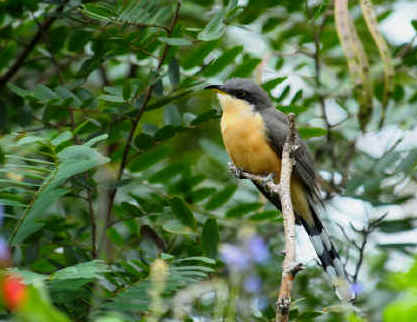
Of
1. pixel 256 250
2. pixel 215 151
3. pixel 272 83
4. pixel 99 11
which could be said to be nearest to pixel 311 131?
pixel 272 83

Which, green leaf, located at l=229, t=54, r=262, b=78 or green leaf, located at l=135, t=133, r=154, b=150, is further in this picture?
green leaf, located at l=229, t=54, r=262, b=78

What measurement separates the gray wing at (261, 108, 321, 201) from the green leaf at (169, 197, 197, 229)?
1.44 meters

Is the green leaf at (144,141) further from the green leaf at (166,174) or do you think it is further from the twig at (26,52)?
the twig at (26,52)

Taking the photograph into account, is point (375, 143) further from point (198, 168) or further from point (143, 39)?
point (143, 39)

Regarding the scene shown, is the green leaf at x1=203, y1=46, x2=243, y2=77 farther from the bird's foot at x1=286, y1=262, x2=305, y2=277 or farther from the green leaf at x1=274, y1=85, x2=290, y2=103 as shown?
the bird's foot at x1=286, y1=262, x2=305, y2=277

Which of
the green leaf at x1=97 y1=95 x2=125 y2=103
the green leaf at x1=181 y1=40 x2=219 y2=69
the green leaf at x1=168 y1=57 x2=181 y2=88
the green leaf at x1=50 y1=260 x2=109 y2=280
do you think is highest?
the green leaf at x1=181 y1=40 x2=219 y2=69

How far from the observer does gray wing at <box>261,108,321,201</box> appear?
5199 millimetres

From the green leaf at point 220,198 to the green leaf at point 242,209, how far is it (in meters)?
0.08

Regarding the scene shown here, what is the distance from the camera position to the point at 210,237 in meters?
3.87

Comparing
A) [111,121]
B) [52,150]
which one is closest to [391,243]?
[111,121]

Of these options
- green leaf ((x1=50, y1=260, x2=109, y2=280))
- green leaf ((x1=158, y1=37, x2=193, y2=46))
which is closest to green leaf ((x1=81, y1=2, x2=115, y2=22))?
green leaf ((x1=158, y1=37, x2=193, y2=46))

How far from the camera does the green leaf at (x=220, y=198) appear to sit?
187 inches

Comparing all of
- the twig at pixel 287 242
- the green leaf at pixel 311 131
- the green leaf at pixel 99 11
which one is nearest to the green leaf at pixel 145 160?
the green leaf at pixel 311 131

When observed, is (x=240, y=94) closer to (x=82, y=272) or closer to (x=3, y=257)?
(x=82, y=272)
